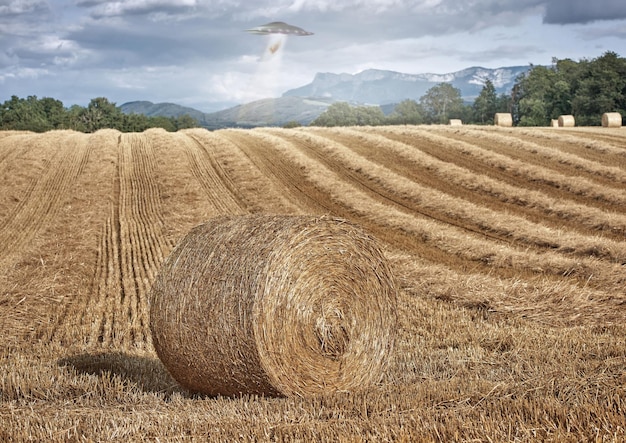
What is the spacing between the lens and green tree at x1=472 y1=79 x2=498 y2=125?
277ft

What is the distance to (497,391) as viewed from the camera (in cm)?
545

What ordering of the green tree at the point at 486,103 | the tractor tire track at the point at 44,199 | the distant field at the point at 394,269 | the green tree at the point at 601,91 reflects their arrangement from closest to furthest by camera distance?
the distant field at the point at 394,269 → the tractor tire track at the point at 44,199 → the green tree at the point at 601,91 → the green tree at the point at 486,103

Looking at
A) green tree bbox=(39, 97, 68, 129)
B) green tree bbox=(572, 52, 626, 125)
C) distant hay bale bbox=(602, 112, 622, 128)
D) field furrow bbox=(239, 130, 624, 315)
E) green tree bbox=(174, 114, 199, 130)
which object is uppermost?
green tree bbox=(39, 97, 68, 129)

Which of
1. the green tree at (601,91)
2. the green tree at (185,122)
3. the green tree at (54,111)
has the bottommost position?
the green tree at (601,91)

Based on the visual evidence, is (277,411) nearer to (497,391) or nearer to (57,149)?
(497,391)

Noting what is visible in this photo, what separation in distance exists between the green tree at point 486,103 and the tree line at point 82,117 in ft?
115

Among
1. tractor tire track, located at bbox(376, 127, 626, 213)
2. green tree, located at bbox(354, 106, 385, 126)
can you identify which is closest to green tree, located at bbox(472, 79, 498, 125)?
green tree, located at bbox(354, 106, 385, 126)

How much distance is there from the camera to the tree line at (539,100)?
53.7 meters

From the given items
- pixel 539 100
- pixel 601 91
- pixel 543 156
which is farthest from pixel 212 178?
pixel 539 100

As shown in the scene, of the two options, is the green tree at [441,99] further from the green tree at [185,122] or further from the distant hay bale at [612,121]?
the distant hay bale at [612,121]

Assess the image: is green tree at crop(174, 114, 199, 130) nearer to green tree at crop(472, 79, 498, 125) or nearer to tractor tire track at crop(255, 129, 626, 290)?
green tree at crop(472, 79, 498, 125)

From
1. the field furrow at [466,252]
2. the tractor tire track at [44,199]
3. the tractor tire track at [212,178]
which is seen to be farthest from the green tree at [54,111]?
the field furrow at [466,252]

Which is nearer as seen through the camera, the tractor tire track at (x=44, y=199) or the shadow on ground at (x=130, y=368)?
the shadow on ground at (x=130, y=368)

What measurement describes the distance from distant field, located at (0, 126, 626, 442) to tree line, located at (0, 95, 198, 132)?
42.1 metres
